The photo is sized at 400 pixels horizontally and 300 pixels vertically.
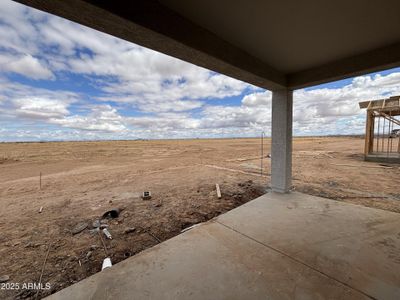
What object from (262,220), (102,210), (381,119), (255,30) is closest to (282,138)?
(262,220)

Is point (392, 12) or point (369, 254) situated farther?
point (369, 254)

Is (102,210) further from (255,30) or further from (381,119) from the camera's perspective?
(381,119)

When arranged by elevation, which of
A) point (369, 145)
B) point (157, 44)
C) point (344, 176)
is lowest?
Answer: point (344, 176)

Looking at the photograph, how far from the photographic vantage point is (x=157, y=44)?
7.10 ft

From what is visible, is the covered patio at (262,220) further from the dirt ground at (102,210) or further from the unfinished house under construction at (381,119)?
the unfinished house under construction at (381,119)

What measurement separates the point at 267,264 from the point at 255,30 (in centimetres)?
293

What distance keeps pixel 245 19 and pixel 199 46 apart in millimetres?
617

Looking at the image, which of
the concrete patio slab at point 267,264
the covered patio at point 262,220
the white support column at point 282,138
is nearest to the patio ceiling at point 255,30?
the covered patio at point 262,220

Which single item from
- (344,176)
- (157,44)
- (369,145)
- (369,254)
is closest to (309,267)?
(369,254)

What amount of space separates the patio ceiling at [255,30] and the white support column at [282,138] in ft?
3.24

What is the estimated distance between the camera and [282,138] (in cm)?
445

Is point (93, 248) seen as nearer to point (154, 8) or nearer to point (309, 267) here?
point (309, 267)

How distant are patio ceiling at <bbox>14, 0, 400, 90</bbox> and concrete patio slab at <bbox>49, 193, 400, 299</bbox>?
2.59 meters

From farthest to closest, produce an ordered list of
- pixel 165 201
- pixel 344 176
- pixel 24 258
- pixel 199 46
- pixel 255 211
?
pixel 344 176
pixel 165 201
pixel 255 211
pixel 24 258
pixel 199 46
